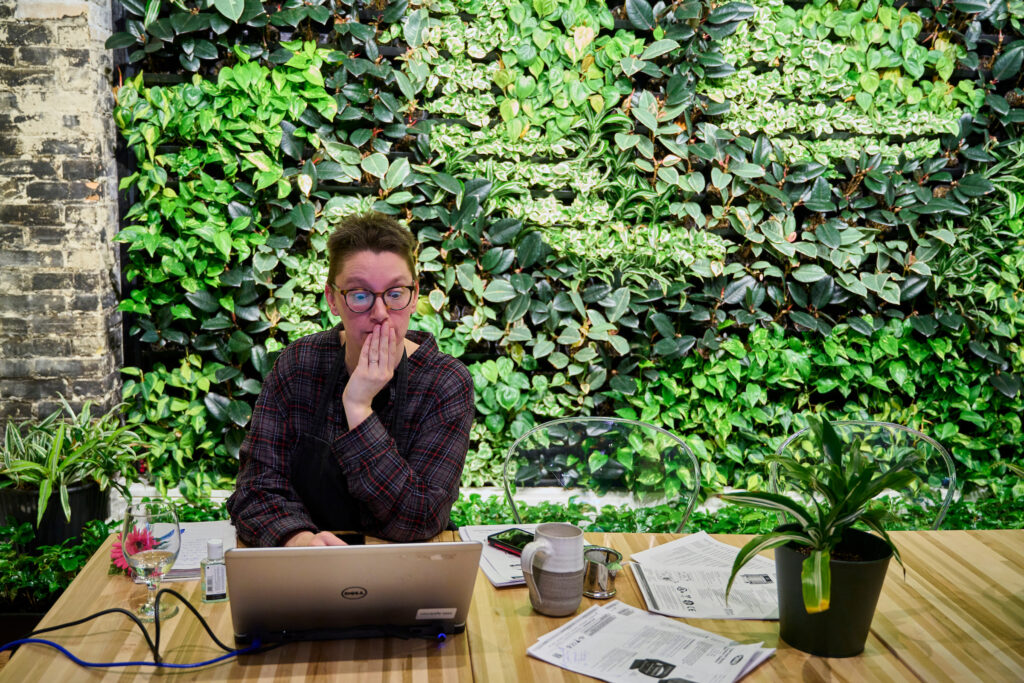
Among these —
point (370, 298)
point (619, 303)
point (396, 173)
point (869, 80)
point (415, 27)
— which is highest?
point (415, 27)

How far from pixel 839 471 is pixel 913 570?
47 centimetres

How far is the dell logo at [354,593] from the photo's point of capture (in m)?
1.25

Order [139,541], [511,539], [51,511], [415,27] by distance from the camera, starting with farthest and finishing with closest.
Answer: [415,27], [51,511], [511,539], [139,541]

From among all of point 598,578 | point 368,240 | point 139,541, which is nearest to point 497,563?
point 598,578

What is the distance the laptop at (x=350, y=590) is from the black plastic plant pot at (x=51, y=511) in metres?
1.85

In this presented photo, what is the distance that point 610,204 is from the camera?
142 inches

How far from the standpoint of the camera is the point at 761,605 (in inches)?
59.4

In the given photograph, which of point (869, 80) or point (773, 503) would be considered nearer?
point (773, 503)

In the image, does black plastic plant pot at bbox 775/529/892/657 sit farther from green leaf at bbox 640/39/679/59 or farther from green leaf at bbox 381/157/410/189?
green leaf at bbox 640/39/679/59

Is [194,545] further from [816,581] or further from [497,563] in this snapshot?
[816,581]

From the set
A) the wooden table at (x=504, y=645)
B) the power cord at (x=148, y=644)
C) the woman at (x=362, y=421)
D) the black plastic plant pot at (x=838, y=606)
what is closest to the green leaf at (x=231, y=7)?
the woman at (x=362, y=421)

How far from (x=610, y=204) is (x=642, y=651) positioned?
254 centimetres

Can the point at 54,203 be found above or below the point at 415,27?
below

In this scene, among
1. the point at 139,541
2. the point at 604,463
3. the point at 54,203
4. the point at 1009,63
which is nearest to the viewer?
the point at 139,541
